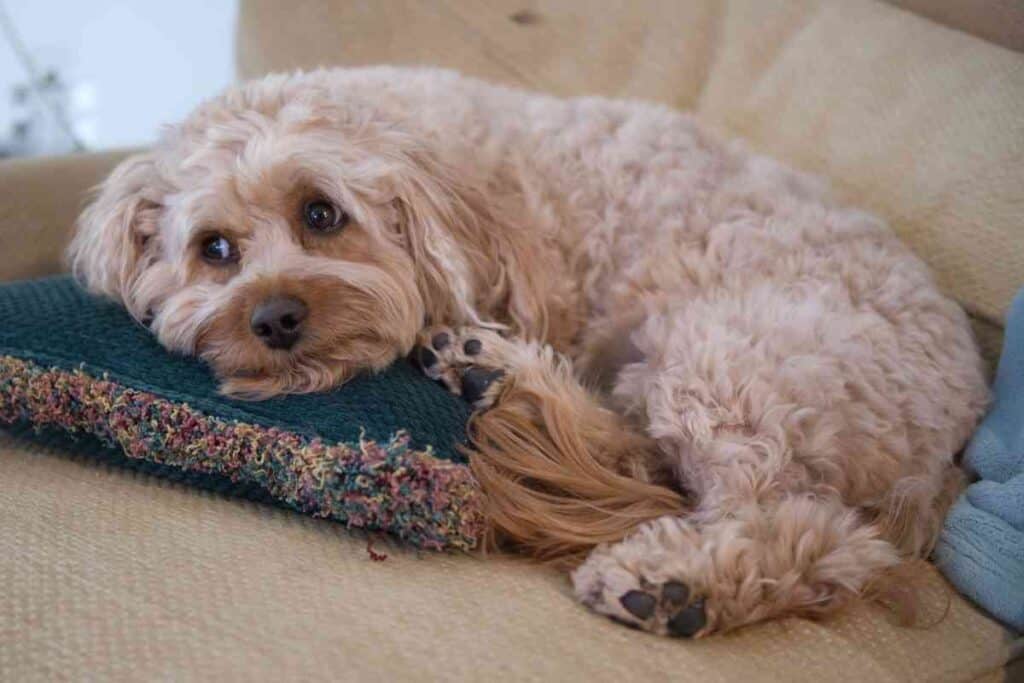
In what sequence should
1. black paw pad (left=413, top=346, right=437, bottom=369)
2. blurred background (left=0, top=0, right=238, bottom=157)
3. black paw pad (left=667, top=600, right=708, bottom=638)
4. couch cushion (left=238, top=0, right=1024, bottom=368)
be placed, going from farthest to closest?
blurred background (left=0, top=0, right=238, bottom=157) → couch cushion (left=238, top=0, right=1024, bottom=368) → black paw pad (left=413, top=346, right=437, bottom=369) → black paw pad (left=667, top=600, right=708, bottom=638)

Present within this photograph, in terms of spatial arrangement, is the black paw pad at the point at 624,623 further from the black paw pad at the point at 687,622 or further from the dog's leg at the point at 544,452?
the dog's leg at the point at 544,452

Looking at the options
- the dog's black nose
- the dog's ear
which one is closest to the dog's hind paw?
the dog's black nose

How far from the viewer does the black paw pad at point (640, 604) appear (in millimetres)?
1307

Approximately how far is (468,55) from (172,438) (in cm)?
176

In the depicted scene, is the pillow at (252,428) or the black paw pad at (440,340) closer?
the pillow at (252,428)

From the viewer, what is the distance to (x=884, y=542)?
1.49m

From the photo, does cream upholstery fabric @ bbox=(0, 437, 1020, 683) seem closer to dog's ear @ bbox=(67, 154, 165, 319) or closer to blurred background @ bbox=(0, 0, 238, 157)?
dog's ear @ bbox=(67, 154, 165, 319)

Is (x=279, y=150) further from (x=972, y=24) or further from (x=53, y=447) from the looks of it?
(x=972, y=24)

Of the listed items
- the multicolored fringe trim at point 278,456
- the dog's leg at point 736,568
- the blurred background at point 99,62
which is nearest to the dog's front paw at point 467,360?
the multicolored fringe trim at point 278,456

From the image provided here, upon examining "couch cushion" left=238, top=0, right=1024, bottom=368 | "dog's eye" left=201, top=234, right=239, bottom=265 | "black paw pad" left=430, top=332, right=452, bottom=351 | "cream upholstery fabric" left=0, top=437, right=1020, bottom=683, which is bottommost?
"cream upholstery fabric" left=0, top=437, right=1020, bottom=683

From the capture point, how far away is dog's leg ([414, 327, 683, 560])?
4.96 feet

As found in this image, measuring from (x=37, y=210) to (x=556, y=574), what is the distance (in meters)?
1.63

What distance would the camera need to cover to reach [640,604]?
4.30 feet

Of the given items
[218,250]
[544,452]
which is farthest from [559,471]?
[218,250]
